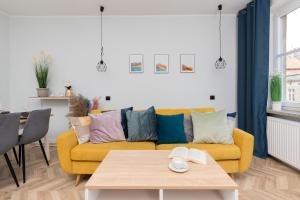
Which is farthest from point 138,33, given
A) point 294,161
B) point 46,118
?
point 294,161

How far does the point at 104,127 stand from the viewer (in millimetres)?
2912

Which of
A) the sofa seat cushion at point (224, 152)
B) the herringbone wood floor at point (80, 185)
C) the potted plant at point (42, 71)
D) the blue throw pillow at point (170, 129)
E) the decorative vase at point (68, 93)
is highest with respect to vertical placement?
the potted plant at point (42, 71)

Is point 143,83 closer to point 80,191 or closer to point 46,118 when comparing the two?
point 46,118

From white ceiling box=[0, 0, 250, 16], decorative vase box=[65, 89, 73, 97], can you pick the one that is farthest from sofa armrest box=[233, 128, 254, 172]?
decorative vase box=[65, 89, 73, 97]

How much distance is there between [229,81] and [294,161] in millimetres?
1878

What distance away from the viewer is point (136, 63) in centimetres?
438

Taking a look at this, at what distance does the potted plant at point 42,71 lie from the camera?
4.23m

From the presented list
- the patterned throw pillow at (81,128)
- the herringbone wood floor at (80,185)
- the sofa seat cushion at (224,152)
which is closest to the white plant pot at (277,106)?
the herringbone wood floor at (80,185)

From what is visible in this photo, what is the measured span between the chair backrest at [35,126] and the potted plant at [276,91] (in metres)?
3.21

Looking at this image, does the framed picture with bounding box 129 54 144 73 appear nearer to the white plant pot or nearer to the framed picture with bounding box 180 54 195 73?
the framed picture with bounding box 180 54 195 73

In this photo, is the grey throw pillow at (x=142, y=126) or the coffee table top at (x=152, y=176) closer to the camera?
the coffee table top at (x=152, y=176)

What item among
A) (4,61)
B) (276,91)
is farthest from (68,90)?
(276,91)

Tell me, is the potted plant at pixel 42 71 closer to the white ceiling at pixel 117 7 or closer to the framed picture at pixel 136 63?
the white ceiling at pixel 117 7

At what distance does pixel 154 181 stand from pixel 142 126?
4.52 ft
